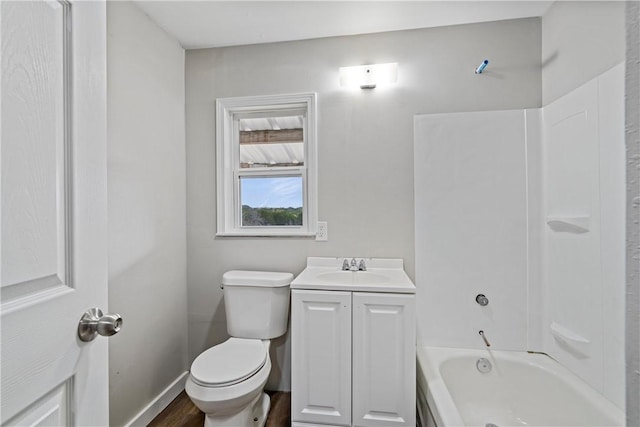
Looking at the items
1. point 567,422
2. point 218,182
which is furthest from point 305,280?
point 567,422

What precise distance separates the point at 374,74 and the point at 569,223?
140 centimetres

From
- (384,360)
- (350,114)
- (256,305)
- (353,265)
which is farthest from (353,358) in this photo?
(350,114)

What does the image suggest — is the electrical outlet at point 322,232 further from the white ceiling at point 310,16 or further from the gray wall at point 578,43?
the gray wall at point 578,43

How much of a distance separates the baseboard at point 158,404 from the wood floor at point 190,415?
0.09 feet

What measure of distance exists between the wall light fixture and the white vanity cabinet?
1.35 meters

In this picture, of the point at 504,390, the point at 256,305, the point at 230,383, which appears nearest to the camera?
the point at 230,383

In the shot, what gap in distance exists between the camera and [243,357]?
5.01ft

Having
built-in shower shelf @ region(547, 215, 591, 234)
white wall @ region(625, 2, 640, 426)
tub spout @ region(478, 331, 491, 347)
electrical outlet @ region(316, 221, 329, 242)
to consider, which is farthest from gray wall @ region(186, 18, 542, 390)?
white wall @ region(625, 2, 640, 426)

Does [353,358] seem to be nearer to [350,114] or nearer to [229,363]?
[229,363]

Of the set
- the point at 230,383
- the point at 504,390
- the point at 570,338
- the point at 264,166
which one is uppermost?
the point at 264,166

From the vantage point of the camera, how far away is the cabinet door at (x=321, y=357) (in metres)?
1.47

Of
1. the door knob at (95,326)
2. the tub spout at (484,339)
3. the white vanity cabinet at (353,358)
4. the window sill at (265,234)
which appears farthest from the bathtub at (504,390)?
the door knob at (95,326)

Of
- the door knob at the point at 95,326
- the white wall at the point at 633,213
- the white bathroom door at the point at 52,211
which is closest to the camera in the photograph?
the white wall at the point at 633,213

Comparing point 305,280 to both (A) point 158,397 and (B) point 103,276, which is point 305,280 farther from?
(A) point 158,397
